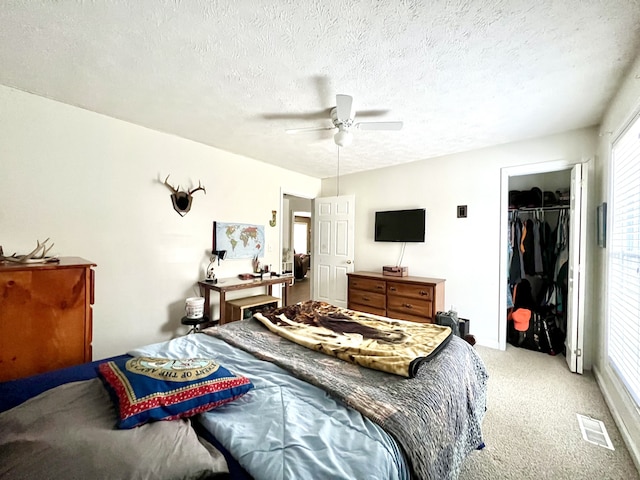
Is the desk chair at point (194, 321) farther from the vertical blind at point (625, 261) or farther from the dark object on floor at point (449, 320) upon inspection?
the vertical blind at point (625, 261)

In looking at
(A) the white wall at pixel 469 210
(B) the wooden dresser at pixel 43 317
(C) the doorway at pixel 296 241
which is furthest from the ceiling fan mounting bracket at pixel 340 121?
(C) the doorway at pixel 296 241

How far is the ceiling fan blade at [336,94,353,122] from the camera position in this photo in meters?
1.93

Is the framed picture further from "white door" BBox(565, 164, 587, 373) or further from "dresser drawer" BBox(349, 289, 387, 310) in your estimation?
"dresser drawer" BBox(349, 289, 387, 310)

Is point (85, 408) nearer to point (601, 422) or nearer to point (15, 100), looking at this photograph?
point (15, 100)

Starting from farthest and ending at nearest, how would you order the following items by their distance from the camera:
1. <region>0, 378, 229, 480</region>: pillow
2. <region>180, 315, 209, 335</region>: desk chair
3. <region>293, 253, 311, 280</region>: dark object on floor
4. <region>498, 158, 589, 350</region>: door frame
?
<region>293, 253, 311, 280</region>: dark object on floor → <region>498, 158, 589, 350</region>: door frame → <region>180, 315, 209, 335</region>: desk chair → <region>0, 378, 229, 480</region>: pillow

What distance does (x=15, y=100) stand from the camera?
212 centimetres

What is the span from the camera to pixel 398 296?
3.58 m

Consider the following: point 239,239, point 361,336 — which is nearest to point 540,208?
point 361,336

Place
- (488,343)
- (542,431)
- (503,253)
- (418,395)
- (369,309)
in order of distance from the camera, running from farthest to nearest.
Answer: (369,309) < (488,343) < (503,253) < (542,431) < (418,395)

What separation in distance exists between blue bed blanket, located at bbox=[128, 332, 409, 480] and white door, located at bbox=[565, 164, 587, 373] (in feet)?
9.31

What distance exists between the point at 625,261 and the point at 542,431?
4.33ft

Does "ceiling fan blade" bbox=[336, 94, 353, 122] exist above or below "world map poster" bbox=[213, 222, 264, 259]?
above

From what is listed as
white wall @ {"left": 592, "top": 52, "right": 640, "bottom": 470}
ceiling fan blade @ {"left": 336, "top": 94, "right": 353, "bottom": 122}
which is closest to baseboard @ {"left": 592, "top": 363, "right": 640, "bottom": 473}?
white wall @ {"left": 592, "top": 52, "right": 640, "bottom": 470}

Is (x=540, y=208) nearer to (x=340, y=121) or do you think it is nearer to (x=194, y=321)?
(x=340, y=121)
